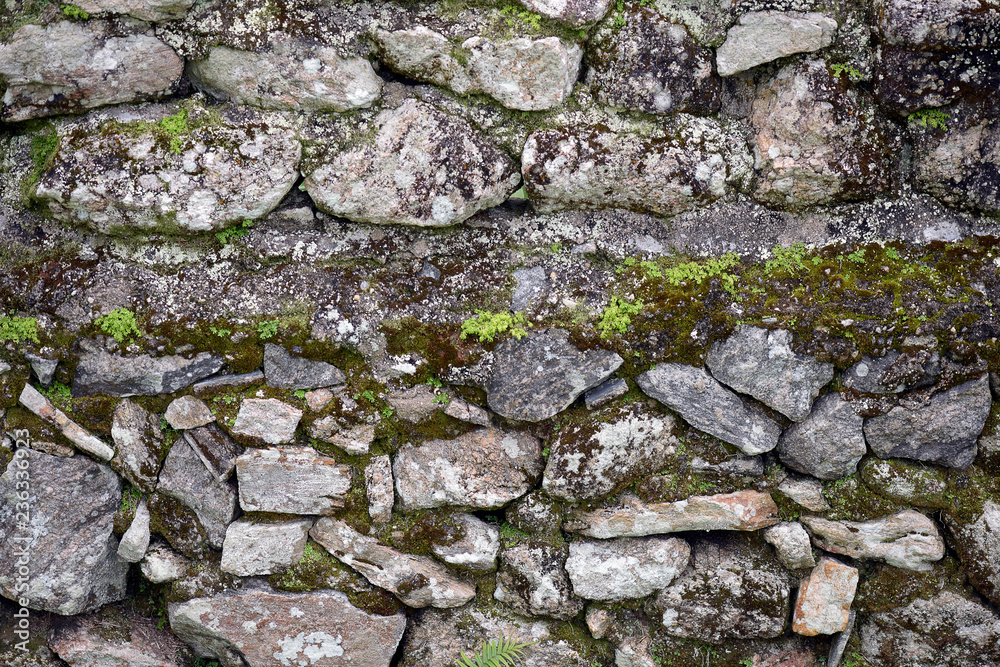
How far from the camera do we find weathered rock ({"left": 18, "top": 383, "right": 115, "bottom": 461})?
3600mm

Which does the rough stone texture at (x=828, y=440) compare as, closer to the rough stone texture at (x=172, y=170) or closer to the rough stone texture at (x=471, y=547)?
the rough stone texture at (x=471, y=547)

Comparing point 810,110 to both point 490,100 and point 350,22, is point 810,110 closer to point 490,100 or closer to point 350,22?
point 490,100

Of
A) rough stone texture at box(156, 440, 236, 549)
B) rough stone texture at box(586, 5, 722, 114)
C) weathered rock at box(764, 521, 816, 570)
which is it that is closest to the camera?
rough stone texture at box(586, 5, 722, 114)

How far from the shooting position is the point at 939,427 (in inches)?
136

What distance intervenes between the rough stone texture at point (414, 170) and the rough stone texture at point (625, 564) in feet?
6.65

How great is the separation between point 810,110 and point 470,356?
215 centimetres

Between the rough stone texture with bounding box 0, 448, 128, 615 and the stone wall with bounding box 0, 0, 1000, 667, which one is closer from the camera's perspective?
the stone wall with bounding box 0, 0, 1000, 667

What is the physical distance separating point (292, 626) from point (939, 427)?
368 centimetres

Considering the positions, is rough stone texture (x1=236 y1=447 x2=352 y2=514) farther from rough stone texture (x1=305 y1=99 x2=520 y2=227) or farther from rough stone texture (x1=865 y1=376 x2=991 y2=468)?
rough stone texture (x1=865 y1=376 x2=991 y2=468)

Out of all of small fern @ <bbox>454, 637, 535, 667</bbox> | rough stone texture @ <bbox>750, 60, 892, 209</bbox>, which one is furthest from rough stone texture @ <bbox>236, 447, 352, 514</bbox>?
rough stone texture @ <bbox>750, 60, 892, 209</bbox>

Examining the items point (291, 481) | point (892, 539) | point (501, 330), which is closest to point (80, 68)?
point (291, 481)

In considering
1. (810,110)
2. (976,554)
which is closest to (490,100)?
(810,110)

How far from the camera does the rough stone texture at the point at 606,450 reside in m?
3.57

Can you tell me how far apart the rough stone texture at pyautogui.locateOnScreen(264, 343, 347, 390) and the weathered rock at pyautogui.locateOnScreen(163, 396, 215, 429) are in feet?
1.37
